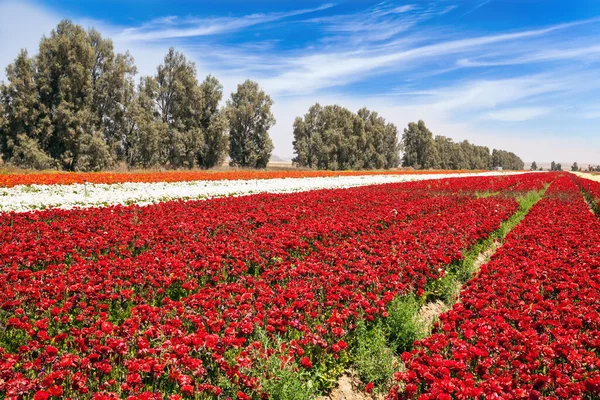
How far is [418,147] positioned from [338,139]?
46.9m

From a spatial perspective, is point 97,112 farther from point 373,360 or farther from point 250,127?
point 373,360

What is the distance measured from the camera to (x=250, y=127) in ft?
208

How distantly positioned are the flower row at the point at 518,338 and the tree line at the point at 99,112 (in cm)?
4097

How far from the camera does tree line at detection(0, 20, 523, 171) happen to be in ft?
129

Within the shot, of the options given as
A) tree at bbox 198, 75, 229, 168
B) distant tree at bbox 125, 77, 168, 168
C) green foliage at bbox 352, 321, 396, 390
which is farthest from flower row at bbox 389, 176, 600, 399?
tree at bbox 198, 75, 229, 168

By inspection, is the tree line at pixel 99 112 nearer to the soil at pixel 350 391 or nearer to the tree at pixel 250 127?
the tree at pixel 250 127

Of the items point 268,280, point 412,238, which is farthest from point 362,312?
point 412,238

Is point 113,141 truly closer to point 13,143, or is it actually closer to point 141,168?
point 141,168

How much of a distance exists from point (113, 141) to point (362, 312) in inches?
1813

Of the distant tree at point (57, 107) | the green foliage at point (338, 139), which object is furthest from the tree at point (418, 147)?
the distant tree at point (57, 107)

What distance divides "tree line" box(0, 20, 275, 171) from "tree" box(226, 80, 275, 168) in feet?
26.9

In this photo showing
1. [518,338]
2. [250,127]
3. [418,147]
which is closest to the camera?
[518,338]

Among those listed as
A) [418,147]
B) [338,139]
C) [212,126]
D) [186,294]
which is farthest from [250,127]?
[418,147]

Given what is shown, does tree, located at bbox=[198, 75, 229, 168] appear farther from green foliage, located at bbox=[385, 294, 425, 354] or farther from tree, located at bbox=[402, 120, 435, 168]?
tree, located at bbox=[402, 120, 435, 168]
